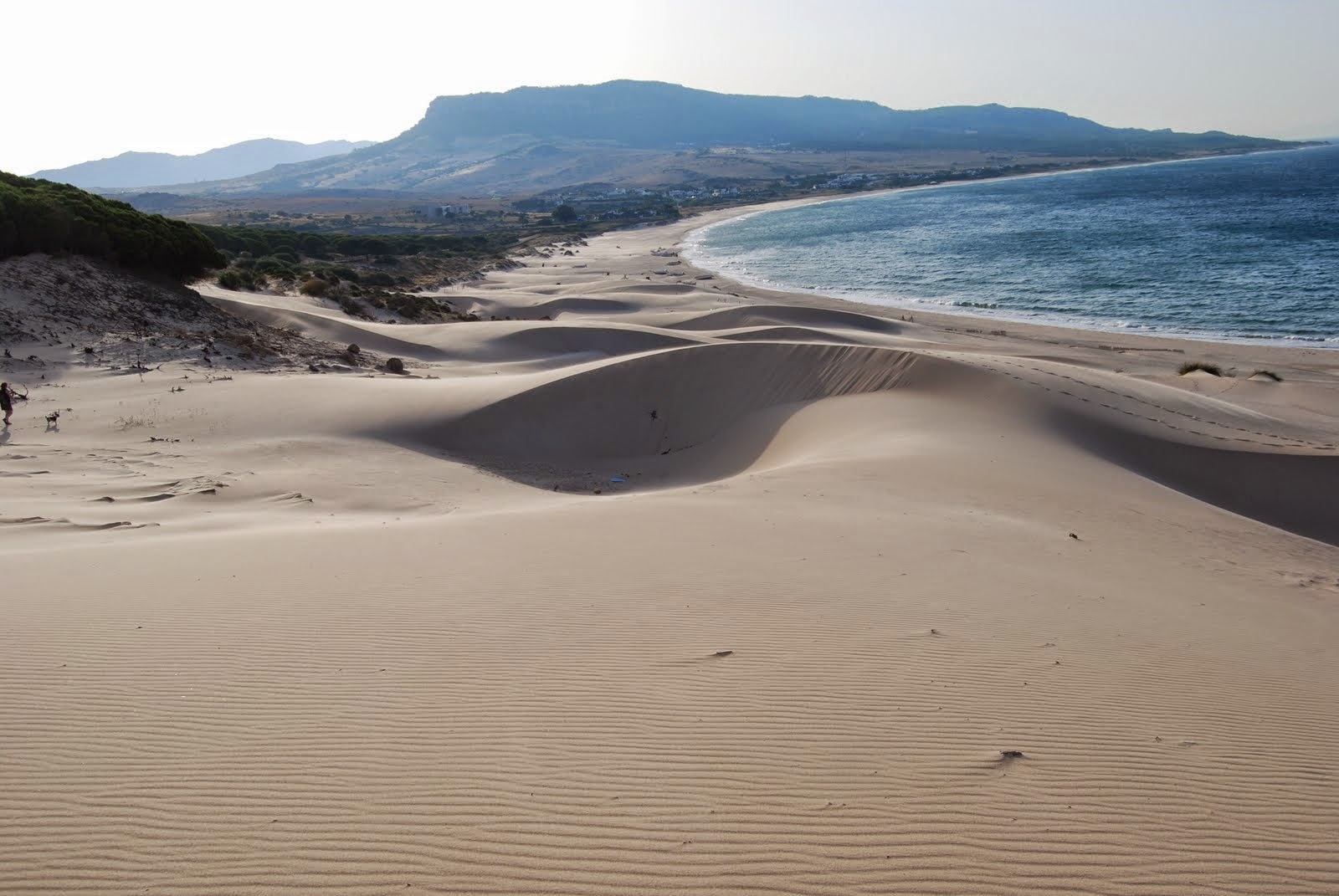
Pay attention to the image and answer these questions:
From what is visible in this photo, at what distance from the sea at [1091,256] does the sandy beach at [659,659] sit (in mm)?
21639

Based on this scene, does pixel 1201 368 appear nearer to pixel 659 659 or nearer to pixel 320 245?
pixel 659 659

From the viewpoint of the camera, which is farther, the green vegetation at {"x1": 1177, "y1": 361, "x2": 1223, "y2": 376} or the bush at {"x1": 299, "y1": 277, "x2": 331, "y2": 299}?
the bush at {"x1": 299, "y1": 277, "x2": 331, "y2": 299}

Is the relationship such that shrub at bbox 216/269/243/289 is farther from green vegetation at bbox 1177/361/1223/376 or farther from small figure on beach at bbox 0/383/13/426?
green vegetation at bbox 1177/361/1223/376

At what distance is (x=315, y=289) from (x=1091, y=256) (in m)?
43.7

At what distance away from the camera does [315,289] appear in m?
32.2

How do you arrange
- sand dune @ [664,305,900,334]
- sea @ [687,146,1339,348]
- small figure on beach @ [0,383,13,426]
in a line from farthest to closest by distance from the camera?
sea @ [687,146,1339,348] < sand dune @ [664,305,900,334] < small figure on beach @ [0,383,13,426]

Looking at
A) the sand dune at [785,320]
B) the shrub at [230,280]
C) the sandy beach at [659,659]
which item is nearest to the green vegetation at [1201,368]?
the sandy beach at [659,659]

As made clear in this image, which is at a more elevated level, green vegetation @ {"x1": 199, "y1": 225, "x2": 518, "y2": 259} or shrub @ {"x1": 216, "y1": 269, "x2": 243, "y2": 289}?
green vegetation @ {"x1": 199, "y1": 225, "x2": 518, "y2": 259}

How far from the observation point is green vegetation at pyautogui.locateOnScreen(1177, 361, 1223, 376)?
23.9 m

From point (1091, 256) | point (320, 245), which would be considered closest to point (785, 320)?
point (1091, 256)

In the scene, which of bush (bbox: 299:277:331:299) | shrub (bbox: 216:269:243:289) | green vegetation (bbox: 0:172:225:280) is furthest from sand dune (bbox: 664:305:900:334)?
green vegetation (bbox: 0:172:225:280)

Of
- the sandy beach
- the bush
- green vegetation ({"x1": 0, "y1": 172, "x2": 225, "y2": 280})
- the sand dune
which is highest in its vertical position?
green vegetation ({"x1": 0, "y1": 172, "x2": 225, "y2": 280})

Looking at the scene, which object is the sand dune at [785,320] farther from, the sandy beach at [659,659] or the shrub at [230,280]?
the sandy beach at [659,659]

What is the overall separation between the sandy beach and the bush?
55.8ft
